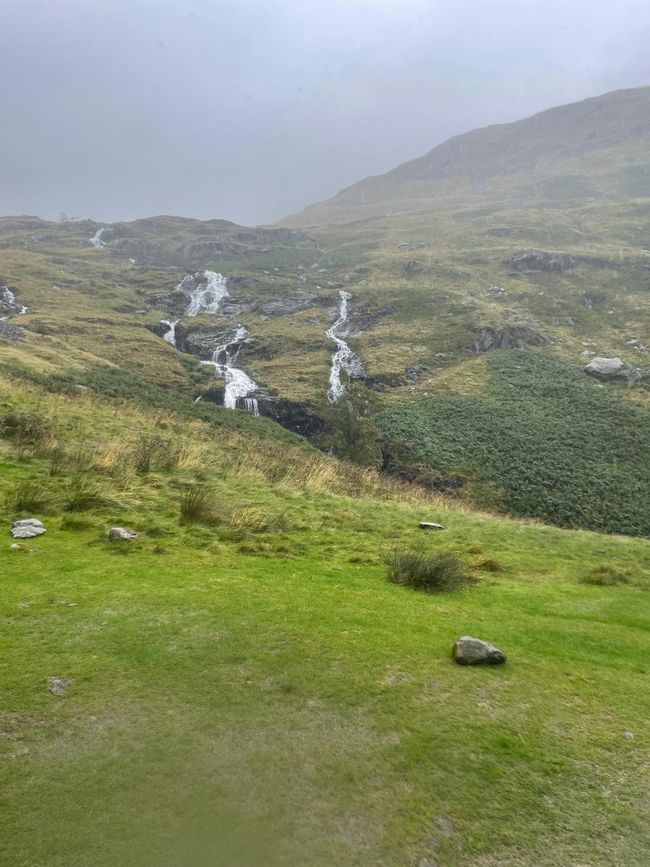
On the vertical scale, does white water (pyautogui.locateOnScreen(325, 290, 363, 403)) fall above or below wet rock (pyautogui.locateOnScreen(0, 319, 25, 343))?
below

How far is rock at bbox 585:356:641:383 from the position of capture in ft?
161

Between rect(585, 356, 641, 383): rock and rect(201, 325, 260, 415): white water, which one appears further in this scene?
rect(585, 356, 641, 383): rock

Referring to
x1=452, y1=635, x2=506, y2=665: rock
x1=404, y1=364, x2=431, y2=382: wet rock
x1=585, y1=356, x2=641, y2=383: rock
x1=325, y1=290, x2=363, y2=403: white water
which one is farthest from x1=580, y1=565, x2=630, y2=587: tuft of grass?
x1=585, y1=356, x2=641, y2=383: rock

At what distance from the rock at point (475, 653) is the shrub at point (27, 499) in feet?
26.3

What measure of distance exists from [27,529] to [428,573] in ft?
23.2

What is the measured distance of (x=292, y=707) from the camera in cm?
483

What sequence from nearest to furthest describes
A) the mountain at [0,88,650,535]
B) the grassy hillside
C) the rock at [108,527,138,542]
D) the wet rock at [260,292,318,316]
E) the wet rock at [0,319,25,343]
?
the grassy hillside < the rock at [108,527,138,542] < the mountain at [0,88,650,535] < the wet rock at [0,319,25,343] < the wet rock at [260,292,318,316]

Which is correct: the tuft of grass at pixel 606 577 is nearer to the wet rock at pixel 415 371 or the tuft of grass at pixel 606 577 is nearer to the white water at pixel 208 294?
A: the wet rock at pixel 415 371

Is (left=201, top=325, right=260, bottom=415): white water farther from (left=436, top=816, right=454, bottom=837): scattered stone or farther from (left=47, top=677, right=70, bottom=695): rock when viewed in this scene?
(left=436, top=816, right=454, bottom=837): scattered stone

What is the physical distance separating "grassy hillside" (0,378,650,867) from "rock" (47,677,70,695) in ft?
0.23

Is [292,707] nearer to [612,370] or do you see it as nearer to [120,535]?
[120,535]

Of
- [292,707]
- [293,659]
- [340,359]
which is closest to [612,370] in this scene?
[340,359]

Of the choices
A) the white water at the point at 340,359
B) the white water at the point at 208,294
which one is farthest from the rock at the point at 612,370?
the white water at the point at 208,294

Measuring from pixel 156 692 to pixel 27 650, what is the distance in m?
1.53
